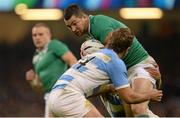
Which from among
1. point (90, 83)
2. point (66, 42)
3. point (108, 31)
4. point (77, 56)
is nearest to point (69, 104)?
point (90, 83)

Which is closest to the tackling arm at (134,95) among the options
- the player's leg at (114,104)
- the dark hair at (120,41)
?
the dark hair at (120,41)

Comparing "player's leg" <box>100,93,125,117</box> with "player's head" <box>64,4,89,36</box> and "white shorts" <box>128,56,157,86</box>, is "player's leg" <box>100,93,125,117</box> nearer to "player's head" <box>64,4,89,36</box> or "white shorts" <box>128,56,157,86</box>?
"white shorts" <box>128,56,157,86</box>

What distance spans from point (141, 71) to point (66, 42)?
17.8ft

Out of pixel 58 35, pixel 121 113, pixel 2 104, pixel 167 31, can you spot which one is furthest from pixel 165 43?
pixel 121 113

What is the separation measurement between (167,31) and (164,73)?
2.27ft

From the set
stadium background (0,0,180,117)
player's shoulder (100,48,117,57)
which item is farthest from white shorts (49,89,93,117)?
stadium background (0,0,180,117)

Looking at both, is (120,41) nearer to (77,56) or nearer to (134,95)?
(134,95)

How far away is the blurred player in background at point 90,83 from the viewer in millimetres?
6973

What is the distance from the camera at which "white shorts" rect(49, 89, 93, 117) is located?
697cm

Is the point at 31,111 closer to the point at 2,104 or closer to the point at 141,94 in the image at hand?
the point at 2,104

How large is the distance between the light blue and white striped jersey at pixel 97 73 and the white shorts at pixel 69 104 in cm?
5

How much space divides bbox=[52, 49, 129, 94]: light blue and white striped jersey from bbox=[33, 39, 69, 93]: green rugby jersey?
3469 millimetres

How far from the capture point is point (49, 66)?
10.6 metres

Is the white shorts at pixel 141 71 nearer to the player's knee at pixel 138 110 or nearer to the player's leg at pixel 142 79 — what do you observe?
the player's leg at pixel 142 79
